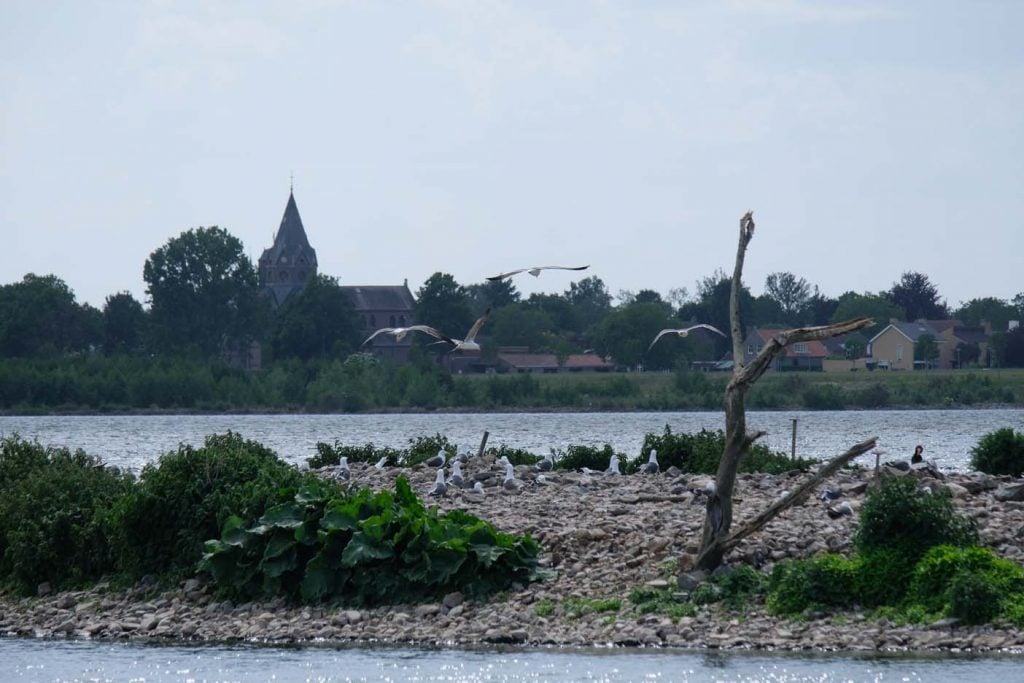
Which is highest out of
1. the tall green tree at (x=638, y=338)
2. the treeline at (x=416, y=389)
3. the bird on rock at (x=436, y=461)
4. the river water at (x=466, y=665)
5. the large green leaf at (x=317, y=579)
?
the tall green tree at (x=638, y=338)

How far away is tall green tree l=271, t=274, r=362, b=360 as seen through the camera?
14012 centimetres

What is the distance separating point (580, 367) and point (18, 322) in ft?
148

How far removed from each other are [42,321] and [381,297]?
191 feet

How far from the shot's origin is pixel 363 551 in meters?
22.1

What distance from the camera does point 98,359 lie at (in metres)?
126

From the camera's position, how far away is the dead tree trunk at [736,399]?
1959 centimetres

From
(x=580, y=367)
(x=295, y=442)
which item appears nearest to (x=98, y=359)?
(x=580, y=367)

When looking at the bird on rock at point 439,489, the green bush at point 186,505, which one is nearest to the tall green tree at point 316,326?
the bird on rock at point 439,489

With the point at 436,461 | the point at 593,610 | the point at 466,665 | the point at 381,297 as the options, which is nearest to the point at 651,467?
the point at 436,461

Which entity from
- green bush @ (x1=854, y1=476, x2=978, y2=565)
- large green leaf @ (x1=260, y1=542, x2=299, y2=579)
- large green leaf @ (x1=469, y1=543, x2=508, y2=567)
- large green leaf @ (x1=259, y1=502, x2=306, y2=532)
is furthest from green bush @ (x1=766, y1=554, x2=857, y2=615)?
large green leaf @ (x1=259, y1=502, x2=306, y2=532)

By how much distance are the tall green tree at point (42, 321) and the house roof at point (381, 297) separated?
149 feet

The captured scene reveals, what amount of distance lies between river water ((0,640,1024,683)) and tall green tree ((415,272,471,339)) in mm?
114241

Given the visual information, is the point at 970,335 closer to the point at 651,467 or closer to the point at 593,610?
the point at 651,467

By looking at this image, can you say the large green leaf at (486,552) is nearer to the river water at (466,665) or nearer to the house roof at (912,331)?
the river water at (466,665)
